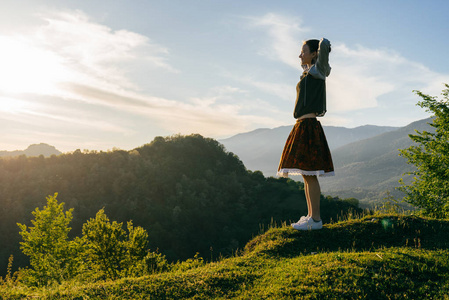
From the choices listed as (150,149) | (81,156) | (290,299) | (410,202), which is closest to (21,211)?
(81,156)

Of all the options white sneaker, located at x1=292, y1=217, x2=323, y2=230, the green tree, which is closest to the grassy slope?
white sneaker, located at x1=292, y1=217, x2=323, y2=230

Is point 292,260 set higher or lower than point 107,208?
higher

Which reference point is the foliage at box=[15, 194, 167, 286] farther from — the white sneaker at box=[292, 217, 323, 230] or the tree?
the tree

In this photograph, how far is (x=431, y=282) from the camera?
416 cm

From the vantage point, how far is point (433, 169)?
55.6 feet

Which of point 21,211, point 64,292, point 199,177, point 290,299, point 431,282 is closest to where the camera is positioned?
point 290,299

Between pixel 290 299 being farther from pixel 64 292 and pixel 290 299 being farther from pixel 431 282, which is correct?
pixel 64 292

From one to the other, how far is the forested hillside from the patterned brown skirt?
58012mm

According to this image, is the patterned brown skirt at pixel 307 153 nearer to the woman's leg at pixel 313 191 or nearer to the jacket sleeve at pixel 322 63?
the woman's leg at pixel 313 191

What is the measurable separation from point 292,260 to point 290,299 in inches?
61.6

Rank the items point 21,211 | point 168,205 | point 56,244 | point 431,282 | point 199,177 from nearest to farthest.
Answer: point 431,282 → point 56,244 → point 21,211 → point 168,205 → point 199,177

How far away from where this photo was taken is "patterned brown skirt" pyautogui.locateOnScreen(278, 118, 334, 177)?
6.20 metres

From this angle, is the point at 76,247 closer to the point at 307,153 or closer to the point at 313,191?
the point at 313,191

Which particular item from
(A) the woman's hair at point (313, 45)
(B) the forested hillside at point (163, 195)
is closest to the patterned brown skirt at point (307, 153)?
(A) the woman's hair at point (313, 45)
